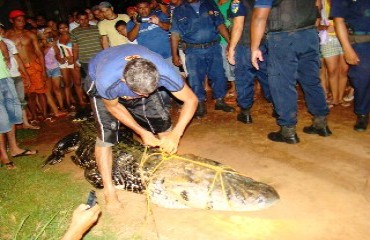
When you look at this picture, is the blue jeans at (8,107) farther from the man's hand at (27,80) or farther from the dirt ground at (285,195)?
the man's hand at (27,80)

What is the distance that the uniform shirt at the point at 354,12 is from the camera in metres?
3.83

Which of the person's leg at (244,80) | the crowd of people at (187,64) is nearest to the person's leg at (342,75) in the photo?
the crowd of people at (187,64)

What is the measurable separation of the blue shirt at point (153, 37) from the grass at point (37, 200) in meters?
2.65

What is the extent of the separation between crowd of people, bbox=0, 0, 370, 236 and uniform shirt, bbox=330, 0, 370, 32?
11mm

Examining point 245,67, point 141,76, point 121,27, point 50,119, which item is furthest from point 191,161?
point 50,119

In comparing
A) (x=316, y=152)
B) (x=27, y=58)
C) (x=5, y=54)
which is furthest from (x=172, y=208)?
(x=27, y=58)

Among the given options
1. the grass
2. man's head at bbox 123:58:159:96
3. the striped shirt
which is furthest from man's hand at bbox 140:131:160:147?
the striped shirt

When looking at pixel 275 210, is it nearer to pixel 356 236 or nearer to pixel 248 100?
A: pixel 356 236

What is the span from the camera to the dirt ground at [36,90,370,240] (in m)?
2.65

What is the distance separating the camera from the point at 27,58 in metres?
6.20

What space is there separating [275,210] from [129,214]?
1.37m

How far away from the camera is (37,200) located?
3.67m

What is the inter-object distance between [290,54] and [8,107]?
381 cm

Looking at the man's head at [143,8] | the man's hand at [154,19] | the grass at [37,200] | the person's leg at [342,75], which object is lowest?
the grass at [37,200]
